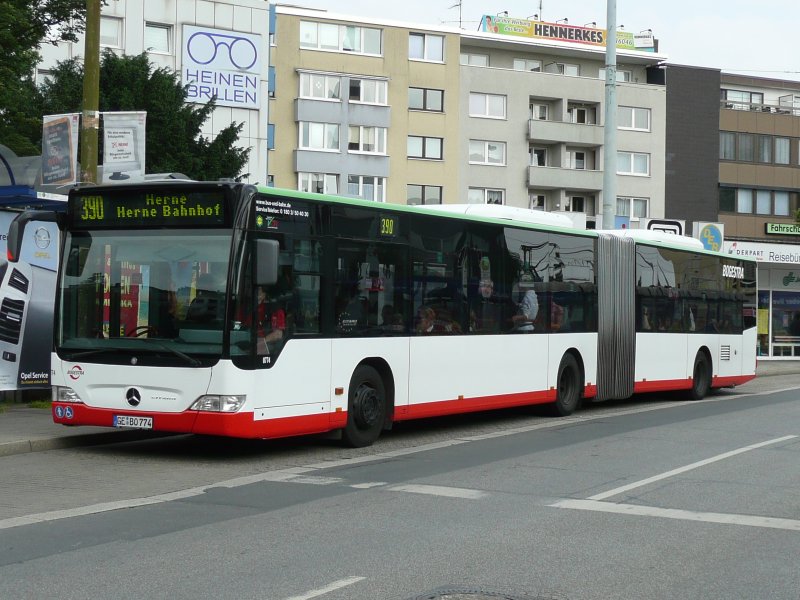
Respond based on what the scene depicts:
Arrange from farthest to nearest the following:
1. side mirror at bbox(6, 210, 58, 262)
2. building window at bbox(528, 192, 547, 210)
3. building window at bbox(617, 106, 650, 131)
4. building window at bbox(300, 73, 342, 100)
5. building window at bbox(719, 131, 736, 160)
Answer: building window at bbox(719, 131, 736, 160)
building window at bbox(617, 106, 650, 131)
building window at bbox(528, 192, 547, 210)
building window at bbox(300, 73, 342, 100)
side mirror at bbox(6, 210, 58, 262)

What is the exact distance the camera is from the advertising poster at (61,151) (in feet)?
46.4

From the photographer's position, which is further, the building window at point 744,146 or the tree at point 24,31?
the building window at point 744,146

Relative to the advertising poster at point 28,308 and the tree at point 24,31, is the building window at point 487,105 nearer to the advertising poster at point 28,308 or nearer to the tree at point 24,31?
the tree at point 24,31

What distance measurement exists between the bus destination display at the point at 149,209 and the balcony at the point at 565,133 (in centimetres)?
5190

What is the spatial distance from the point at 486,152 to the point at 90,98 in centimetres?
4889

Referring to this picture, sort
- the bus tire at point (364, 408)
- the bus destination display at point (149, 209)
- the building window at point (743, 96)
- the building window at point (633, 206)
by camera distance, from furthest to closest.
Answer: the building window at point (743, 96) → the building window at point (633, 206) → the bus tire at point (364, 408) → the bus destination display at point (149, 209)

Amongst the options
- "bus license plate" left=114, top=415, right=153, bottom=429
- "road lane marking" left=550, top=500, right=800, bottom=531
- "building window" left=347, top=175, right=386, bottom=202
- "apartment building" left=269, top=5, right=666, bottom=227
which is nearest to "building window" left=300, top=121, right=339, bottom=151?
"apartment building" left=269, top=5, right=666, bottom=227

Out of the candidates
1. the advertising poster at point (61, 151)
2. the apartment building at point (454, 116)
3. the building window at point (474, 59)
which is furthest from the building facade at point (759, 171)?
the advertising poster at point (61, 151)

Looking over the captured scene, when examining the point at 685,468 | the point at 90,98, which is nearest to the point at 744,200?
the point at 90,98

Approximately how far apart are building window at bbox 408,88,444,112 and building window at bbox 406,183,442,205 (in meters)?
4.05

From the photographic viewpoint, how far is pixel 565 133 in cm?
6394

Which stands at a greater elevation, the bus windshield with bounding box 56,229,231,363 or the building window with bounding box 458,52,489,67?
the building window with bounding box 458,52,489,67

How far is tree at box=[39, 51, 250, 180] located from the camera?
3200 cm

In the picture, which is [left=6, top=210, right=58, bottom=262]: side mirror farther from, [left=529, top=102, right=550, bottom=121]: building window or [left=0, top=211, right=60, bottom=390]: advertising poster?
[left=529, top=102, right=550, bottom=121]: building window
